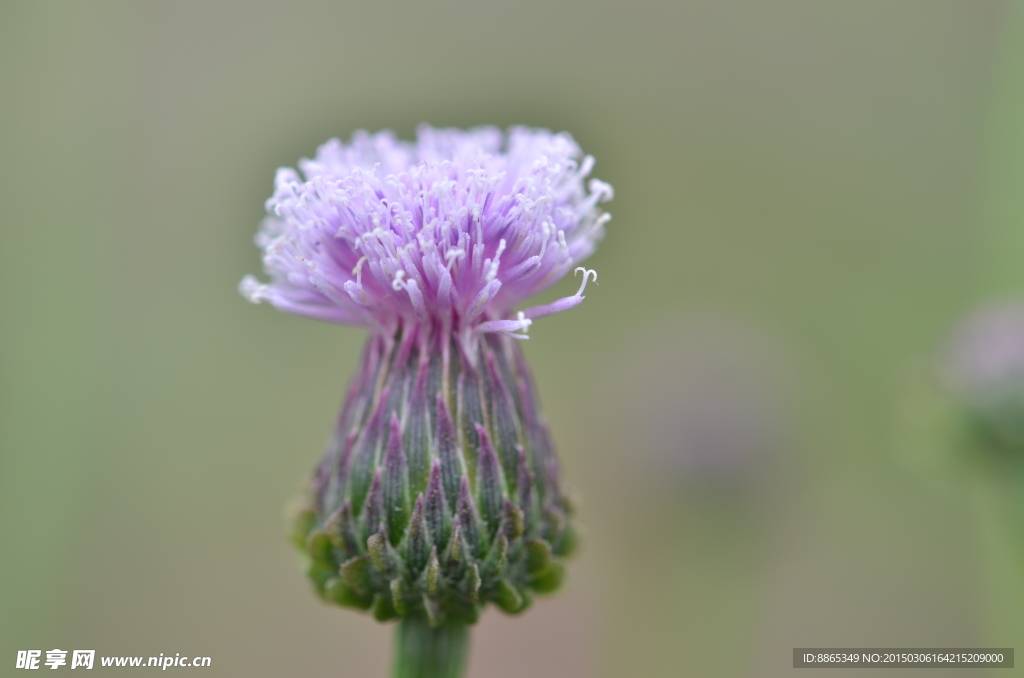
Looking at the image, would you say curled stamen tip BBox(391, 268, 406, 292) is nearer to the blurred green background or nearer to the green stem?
the green stem

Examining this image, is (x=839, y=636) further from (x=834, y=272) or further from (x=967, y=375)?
(x=834, y=272)

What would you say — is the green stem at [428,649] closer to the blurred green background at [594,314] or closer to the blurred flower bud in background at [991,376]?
the blurred green background at [594,314]

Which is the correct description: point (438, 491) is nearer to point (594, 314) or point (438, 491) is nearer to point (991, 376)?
point (991, 376)

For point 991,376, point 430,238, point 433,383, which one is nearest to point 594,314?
point 991,376

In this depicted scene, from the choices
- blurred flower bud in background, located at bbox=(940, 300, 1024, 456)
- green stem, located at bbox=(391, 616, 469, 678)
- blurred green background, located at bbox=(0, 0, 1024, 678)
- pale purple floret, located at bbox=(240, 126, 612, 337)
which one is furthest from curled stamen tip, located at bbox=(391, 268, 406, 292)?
blurred green background, located at bbox=(0, 0, 1024, 678)

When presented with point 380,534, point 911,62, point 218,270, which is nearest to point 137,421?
point 218,270

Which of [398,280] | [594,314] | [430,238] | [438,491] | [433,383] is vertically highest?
[594,314]

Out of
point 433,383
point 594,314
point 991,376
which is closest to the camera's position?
point 433,383
